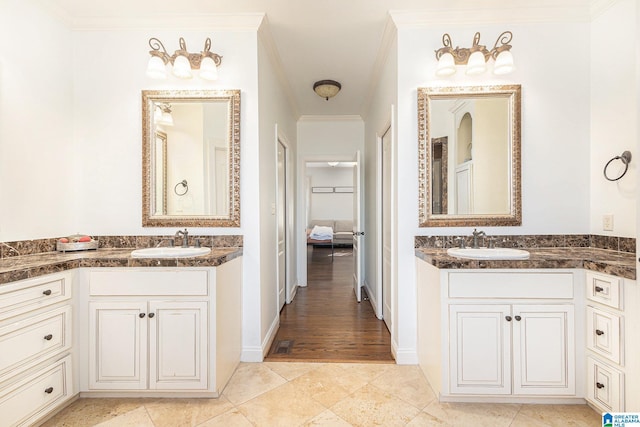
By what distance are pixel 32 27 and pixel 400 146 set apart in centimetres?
266

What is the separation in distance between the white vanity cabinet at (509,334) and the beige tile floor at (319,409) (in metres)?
0.11

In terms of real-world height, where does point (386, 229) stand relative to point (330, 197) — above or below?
below

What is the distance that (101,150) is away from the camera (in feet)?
7.83

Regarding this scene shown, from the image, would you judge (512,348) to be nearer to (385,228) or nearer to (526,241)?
(526,241)

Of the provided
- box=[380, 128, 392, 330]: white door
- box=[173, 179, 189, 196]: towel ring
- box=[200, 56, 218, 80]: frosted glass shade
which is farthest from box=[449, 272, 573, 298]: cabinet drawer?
box=[200, 56, 218, 80]: frosted glass shade

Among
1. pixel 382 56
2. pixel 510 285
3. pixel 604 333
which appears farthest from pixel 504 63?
pixel 604 333

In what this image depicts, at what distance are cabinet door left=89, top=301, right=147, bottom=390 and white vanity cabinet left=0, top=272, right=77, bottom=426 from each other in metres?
0.13

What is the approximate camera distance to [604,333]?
165 centimetres

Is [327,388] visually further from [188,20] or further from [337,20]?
[188,20]

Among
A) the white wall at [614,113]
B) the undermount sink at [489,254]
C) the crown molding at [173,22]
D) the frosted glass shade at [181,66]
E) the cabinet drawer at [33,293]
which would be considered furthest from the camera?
the crown molding at [173,22]

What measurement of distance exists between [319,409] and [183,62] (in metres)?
2.46

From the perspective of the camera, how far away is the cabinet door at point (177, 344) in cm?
182

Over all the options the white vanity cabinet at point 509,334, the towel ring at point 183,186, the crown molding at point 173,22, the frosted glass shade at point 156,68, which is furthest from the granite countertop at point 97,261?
the crown molding at point 173,22

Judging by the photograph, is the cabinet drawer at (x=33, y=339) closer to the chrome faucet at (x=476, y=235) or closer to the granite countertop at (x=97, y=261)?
the granite countertop at (x=97, y=261)
